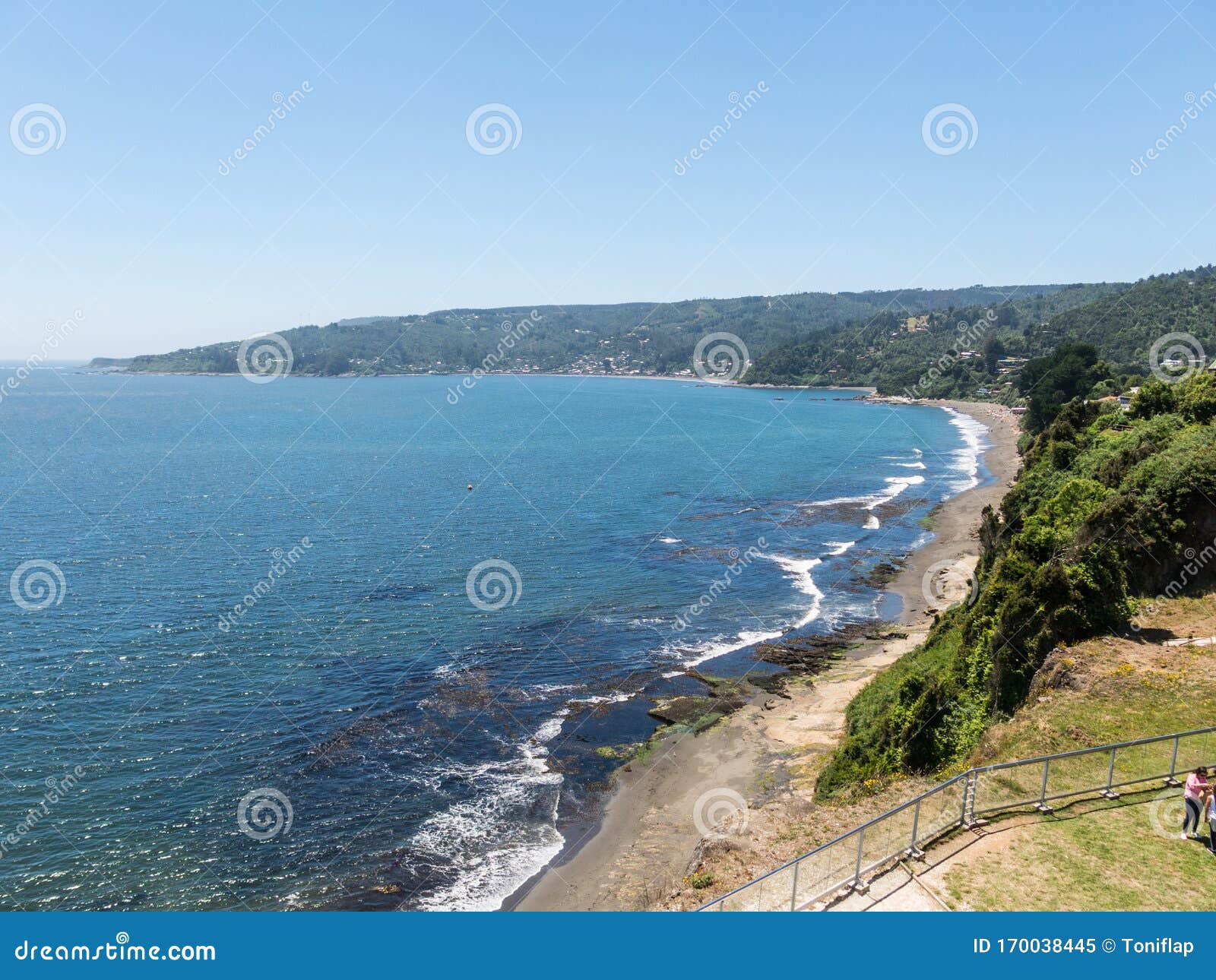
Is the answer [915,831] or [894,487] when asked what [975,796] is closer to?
[915,831]

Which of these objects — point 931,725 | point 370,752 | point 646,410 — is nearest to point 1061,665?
point 931,725

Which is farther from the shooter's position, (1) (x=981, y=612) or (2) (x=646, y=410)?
(2) (x=646, y=410)

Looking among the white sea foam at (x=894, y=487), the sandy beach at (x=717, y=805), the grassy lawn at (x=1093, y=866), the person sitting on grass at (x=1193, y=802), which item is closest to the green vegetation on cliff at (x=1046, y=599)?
the sandy beach at (x=717, y=805)

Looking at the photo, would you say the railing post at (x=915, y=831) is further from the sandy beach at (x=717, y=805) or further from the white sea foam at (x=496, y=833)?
the white sea foam at (x=496, y=833)

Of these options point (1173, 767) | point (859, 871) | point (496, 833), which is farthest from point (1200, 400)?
point (496, 833)

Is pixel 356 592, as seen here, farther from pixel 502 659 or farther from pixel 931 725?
pixel 931 725
